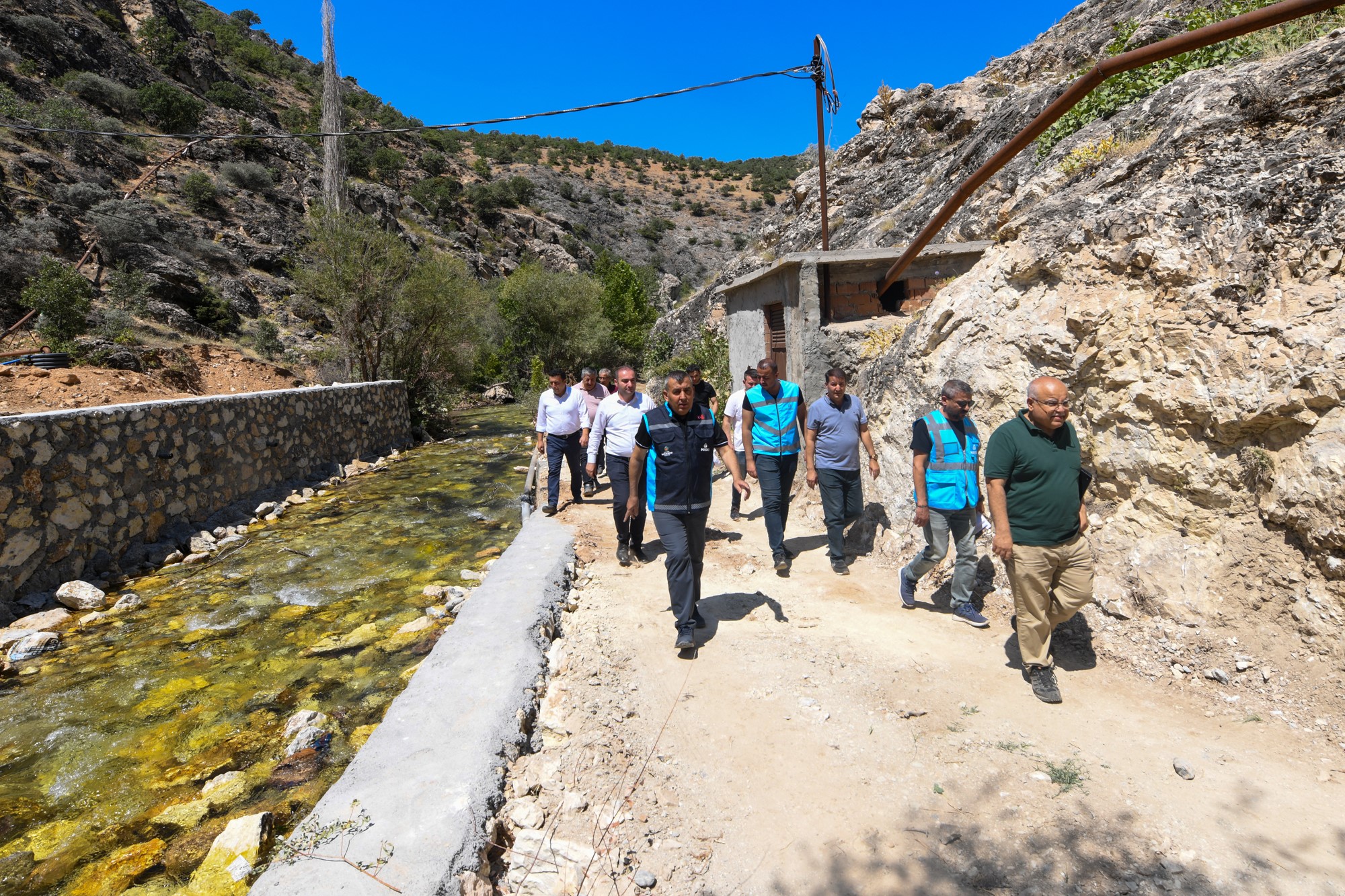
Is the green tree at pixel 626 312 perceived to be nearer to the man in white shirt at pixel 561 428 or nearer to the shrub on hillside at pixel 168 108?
the shrub on hillside at pixel 168 108

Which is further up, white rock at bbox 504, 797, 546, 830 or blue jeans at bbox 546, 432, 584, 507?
blue jeans at bbox 546, 432, 584, 507

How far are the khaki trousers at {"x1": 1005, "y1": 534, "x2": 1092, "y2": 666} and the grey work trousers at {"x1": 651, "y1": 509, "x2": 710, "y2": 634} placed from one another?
187cm

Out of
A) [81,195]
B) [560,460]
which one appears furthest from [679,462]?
[81,195]

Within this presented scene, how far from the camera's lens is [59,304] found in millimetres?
13375

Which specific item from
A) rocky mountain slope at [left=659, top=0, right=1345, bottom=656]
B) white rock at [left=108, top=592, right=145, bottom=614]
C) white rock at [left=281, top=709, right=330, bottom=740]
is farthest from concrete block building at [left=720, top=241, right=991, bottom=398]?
white rock at [left=108, top=592, right=145, bottom=614]

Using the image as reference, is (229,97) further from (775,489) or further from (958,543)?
(958,543)

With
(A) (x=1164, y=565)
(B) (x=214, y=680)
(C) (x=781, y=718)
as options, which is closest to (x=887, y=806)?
(C) (x=781, y=718)

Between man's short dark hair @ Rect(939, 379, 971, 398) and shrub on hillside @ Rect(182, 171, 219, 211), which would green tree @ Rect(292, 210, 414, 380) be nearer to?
shrub on hillside @ Rect(182, 171, 219, 211)

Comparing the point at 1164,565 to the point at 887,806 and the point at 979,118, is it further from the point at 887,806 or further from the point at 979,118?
the point at 979,118

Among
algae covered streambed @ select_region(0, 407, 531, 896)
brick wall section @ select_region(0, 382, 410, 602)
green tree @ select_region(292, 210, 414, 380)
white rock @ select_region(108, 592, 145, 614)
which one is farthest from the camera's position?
green tree @ select_region(292, 210, 414, 380)

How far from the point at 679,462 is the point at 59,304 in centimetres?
1563

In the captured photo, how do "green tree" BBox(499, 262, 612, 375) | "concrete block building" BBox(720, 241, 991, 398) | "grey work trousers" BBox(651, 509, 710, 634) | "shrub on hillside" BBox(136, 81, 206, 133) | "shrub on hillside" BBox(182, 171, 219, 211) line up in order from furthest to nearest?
"green tree" BBox(499, 262, 612, 375)
"shrub on hillside" BBox(136, 81, 206, 133)
"shrub on hillside" BBox(182, 171, 219, 211)
"concrete block building" BBox(720, 241, 991, 398)
"grey work trousers" BBox(651, 509, 710, 634)

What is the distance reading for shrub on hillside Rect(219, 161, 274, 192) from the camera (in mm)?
29641

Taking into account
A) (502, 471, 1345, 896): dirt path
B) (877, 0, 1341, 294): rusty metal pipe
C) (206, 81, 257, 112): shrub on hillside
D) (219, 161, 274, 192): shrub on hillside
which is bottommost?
(502, 471, 1345, 896): dirt path
